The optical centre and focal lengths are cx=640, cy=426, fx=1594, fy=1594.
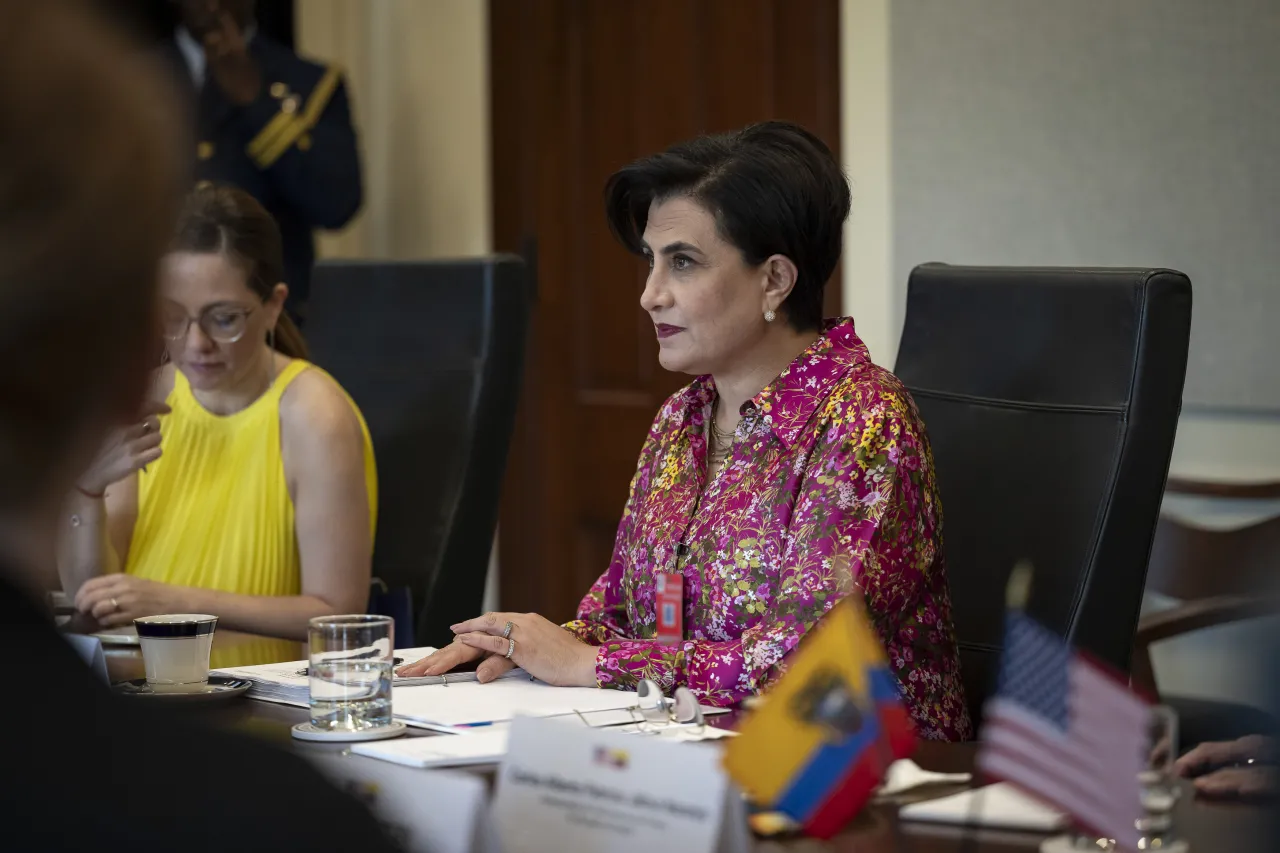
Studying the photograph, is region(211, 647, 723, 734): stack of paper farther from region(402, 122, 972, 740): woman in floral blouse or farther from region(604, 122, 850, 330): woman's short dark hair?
region(604, 122, 850, 330): woman's short dark hair

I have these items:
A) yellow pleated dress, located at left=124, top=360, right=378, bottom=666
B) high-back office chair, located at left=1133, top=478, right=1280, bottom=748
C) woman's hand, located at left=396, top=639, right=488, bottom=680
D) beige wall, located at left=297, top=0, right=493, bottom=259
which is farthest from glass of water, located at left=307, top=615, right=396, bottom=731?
beige wall, located at left=297, top=0, right=493, bottom=259

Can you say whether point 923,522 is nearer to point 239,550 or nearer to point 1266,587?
point 1266,587

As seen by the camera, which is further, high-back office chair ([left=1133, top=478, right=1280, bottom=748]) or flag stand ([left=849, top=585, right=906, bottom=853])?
high-back office chair ([left=1133, top=478, right=1280, bottom=748])

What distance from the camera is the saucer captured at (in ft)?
5.04

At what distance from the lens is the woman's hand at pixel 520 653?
1.63m

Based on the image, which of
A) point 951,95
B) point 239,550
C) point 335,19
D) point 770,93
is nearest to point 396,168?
point 335,19

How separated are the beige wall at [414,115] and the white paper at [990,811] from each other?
336 cm

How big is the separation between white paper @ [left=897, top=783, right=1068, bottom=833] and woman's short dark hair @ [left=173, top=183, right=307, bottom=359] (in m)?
1.58

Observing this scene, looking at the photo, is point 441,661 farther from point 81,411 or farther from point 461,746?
point 81,411

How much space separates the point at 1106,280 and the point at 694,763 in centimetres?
115

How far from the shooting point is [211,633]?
162cm

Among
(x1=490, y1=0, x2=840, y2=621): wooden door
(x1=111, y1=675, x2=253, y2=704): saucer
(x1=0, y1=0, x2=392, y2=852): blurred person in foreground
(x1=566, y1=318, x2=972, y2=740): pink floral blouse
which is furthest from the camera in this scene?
(x1=490, y1=0, x2=840, y2=621): wooden door

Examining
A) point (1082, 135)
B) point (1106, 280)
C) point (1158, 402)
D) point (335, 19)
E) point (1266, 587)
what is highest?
point (335, 19)

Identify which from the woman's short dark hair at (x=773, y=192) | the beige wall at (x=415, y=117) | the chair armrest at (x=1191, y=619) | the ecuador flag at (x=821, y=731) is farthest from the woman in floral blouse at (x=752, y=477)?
the beige wall at (x=415, y=117)
